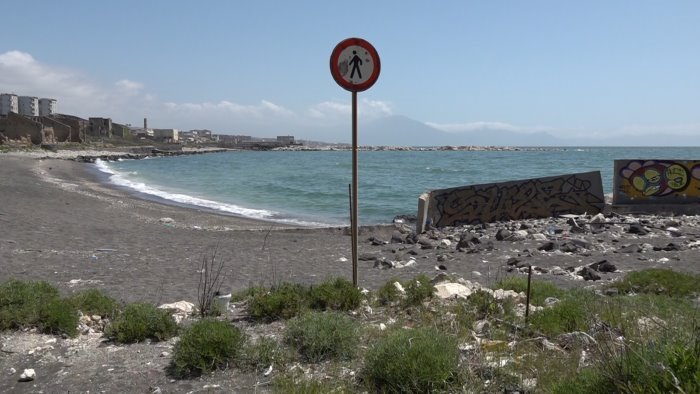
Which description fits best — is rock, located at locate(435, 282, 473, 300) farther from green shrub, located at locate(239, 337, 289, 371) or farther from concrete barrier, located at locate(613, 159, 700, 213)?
concrete barrier, located at locate(613, 159, 700, 213)

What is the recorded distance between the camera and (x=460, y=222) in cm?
1738

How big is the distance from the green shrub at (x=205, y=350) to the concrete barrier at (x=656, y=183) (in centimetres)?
1622

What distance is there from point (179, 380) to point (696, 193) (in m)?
18.3

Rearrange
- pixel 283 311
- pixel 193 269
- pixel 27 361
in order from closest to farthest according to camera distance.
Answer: pixel 27 361 < pixel 283 311 < pixel 193 269

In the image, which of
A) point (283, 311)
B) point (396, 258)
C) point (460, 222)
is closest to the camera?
point (283, 311)

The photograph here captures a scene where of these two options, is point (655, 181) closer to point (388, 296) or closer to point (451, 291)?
point (451, 291)

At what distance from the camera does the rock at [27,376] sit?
4.30 m

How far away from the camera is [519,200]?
1781 cm

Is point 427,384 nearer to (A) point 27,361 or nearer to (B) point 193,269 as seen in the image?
(A) point 27,361

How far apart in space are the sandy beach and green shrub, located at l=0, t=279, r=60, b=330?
173cm

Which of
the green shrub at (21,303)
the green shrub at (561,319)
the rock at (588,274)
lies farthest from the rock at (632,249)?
the green shrub at (21,303)

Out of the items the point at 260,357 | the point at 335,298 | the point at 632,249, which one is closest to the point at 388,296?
the point at 335,298

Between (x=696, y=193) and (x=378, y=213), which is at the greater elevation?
(x=696, y=193)

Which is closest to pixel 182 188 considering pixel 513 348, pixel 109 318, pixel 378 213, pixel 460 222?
pixel 378 213
